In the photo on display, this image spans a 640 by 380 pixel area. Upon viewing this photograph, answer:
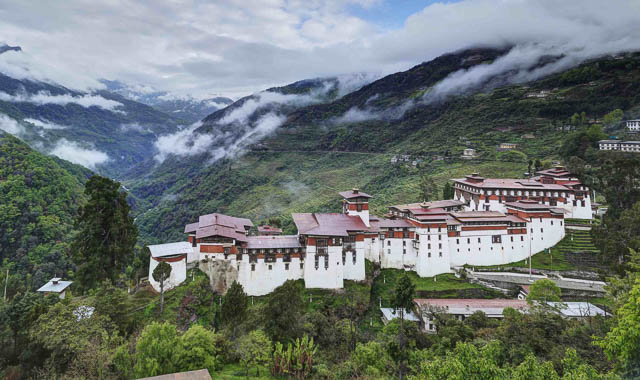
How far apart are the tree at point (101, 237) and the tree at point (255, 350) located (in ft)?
58.9

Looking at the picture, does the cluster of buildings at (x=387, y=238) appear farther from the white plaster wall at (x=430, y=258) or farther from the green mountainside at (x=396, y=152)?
the green mountainside at (x=396, y=152)

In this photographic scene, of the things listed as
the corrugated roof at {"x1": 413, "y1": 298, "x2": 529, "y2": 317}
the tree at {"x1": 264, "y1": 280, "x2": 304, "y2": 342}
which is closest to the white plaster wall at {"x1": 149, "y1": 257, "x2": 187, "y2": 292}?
the tree at {"x1": 264, "y1": 280, "x2": 304, "y2": 342}

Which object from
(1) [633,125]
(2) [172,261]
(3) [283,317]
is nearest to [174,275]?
(2) [172,261]

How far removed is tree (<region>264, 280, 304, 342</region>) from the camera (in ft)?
77.3

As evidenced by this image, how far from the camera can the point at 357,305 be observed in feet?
114

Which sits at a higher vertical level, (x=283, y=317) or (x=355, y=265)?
(x=355, y=265)

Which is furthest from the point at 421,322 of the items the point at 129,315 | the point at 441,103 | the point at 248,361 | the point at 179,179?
the point at 179,179

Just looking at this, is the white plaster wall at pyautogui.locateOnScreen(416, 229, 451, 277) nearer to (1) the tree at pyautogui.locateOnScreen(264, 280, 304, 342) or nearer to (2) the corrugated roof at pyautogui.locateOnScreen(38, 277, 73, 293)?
(1) the tree at pyautogui.locateOnScreen(264, 280, 304, 342)

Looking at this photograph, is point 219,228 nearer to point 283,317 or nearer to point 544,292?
point 283,317

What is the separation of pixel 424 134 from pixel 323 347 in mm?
115477

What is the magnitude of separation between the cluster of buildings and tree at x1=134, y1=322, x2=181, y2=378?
14.4 meters

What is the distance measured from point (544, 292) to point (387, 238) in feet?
56.4

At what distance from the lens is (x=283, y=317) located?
24.0 meters

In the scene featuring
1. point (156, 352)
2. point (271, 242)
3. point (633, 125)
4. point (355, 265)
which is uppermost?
point (633, 125)
